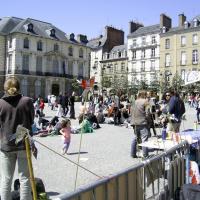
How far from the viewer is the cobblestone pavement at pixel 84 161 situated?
22.1 ft

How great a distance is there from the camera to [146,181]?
442cm

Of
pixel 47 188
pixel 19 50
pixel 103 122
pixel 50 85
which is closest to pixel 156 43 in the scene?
pixel 50 85

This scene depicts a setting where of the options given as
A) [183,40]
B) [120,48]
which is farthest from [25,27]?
[183,40]

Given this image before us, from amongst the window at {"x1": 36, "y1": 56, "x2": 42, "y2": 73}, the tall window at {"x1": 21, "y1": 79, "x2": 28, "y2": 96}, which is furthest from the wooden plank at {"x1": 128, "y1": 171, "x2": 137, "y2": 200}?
the window at {"x1": 36, "y1": 56, "x2": 42, "y2": 73}

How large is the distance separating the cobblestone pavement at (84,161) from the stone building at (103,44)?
5813cm

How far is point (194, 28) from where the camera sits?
57.7m

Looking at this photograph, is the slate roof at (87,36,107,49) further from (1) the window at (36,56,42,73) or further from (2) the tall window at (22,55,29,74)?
(2) the tall window at (22,55,29,74)

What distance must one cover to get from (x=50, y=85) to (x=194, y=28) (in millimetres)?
24262

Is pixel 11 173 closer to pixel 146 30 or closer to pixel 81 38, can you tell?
pixel 81 38

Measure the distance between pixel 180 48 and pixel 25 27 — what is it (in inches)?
974

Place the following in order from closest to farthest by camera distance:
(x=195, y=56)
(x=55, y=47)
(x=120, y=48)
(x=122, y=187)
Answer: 1. (x=122, y=187)
2. (x=195, y=56)
3. (x=55, y=47)
4. (x=120, y=48)

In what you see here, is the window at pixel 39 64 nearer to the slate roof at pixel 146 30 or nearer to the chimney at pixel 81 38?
the chimney at pixel 81 38

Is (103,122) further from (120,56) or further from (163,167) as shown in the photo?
(120,56)

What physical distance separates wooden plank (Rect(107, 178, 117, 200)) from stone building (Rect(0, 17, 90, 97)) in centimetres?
5041
